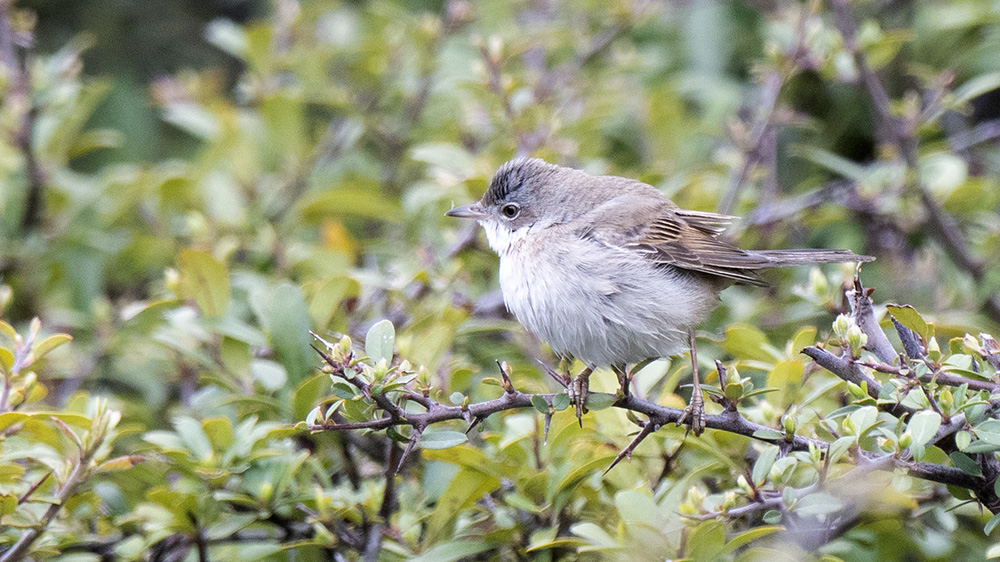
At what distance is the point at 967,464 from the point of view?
7.46 ft

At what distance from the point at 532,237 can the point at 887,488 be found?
1591 millimetres

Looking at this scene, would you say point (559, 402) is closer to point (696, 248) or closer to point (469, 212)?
point (696, 248)

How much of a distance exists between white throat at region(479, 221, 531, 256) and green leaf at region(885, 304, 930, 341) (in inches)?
58.6

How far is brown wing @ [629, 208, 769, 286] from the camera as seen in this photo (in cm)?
324

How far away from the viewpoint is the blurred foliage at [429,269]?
2779 mm

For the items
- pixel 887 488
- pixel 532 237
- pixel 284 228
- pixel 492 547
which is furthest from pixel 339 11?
pixel 887 488

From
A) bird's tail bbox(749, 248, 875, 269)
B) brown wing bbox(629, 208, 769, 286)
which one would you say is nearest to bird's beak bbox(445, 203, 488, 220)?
brown wing bbox(629, 208, 769, 286)

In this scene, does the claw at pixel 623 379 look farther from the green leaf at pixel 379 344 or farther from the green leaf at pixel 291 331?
the green leaf at pixel 291 331

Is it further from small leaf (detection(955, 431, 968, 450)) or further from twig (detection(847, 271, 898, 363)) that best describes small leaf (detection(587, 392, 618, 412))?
small leaf (detection(955, 431, 968, 450))

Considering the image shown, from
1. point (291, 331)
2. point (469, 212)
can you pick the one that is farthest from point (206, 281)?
point (469, 212)

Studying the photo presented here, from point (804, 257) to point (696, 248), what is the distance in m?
0.40

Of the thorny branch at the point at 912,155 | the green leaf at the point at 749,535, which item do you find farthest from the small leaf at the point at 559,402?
the thorny branch at the point at 912,155

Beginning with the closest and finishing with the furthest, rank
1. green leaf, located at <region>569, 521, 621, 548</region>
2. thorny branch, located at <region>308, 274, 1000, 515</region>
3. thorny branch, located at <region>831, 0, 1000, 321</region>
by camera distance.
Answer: thorny branch, located at <region>308, 274, 1000, 515</region> → green leaf, located at <region>569, 521, 621, 548</region> → thorny branch, located at <region>831, 0, 1000, 321</region>

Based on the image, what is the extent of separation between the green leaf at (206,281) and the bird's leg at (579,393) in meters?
1.41
